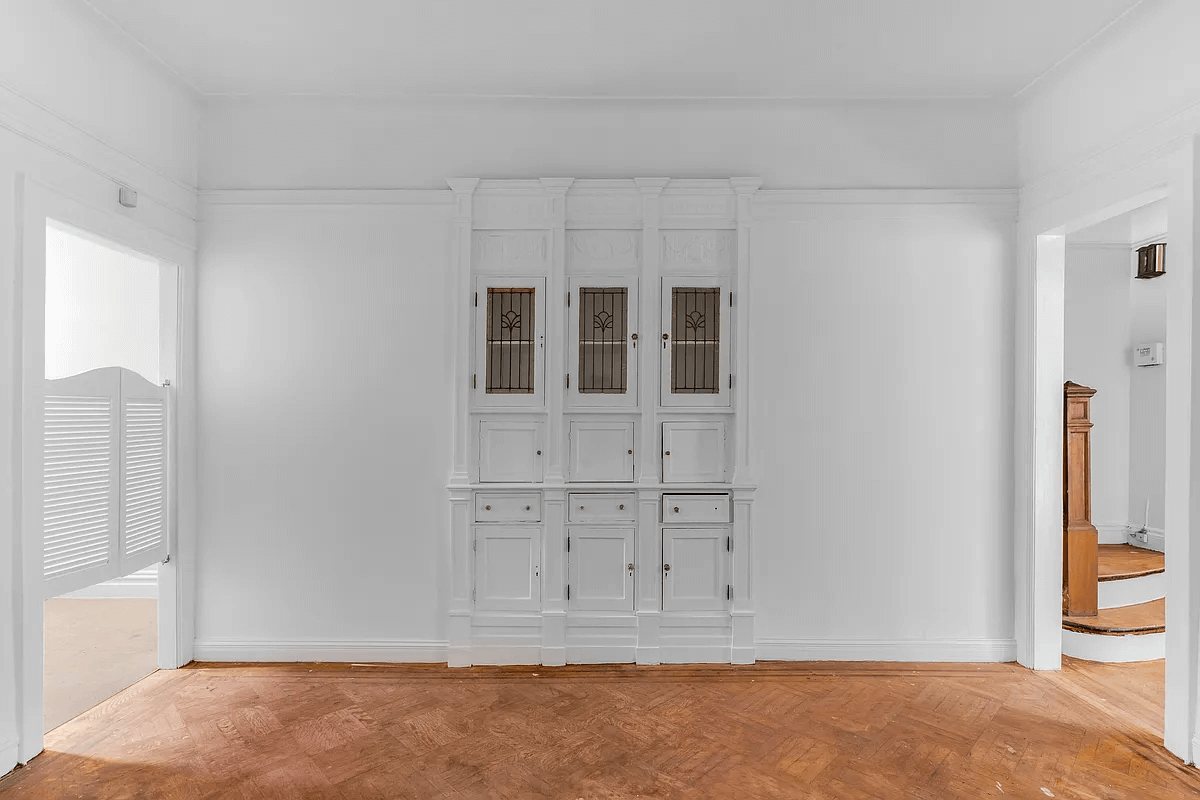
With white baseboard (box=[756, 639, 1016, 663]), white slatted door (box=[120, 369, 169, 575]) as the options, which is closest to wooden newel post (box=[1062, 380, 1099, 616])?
white baseboard (box=[756, 639, 1016, 663])

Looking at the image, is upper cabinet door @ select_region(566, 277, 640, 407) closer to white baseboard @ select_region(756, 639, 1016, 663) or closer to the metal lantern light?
white baseboard @ select_region(756, 639, 1016, 663)

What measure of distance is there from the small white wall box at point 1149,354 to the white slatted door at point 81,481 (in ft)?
27.1

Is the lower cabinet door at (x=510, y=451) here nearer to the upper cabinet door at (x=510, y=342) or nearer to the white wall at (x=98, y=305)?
the upper cabinet door at (x=510, y=342)

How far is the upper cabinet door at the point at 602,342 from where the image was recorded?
4.13m

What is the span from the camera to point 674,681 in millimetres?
3801

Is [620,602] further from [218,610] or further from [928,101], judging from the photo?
[928,101]

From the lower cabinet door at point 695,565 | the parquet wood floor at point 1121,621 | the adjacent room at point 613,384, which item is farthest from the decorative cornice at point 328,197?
the parquet wood floor at point 1121,621

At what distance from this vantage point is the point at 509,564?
4.10 meters

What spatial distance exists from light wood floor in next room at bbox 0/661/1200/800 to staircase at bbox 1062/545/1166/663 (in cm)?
12

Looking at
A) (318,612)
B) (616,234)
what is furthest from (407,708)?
(616,234)

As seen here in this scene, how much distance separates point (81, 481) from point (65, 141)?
1705 mm

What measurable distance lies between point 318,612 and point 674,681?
2.29 metres

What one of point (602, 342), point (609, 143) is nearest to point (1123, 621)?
point (602, 342)

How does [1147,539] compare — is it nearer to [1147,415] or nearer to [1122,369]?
[1147,415]
